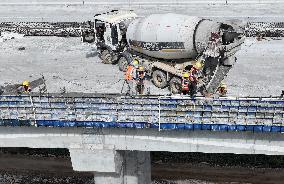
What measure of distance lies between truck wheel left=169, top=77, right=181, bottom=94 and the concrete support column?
3.51 metres

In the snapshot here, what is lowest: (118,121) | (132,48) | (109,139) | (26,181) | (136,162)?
(26,181)

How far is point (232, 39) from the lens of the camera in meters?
17.9

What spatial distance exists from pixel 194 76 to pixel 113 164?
17.6 feet

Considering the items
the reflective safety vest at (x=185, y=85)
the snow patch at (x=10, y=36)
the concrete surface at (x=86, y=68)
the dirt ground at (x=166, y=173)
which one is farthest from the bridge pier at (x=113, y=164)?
the snow patch at (x=10, y=36)

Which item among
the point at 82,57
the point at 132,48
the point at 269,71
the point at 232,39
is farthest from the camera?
the point at 82,57

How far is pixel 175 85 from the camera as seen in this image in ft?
60.1

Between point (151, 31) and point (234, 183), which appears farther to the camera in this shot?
point (234, 183)

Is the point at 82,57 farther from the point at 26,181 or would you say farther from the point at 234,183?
the point at 234,183

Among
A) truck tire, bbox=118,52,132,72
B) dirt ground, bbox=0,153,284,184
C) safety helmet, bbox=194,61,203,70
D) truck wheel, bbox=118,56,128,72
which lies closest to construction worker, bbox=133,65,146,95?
safety helmet, bbox=194,61,203,70

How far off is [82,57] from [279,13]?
19566mm

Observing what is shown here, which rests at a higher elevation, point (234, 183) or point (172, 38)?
point (172, 38)

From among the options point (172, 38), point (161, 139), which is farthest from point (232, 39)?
point (161, 139)

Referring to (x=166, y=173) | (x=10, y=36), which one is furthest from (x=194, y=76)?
(x=10, y=36)

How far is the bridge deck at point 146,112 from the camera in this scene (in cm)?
1388
